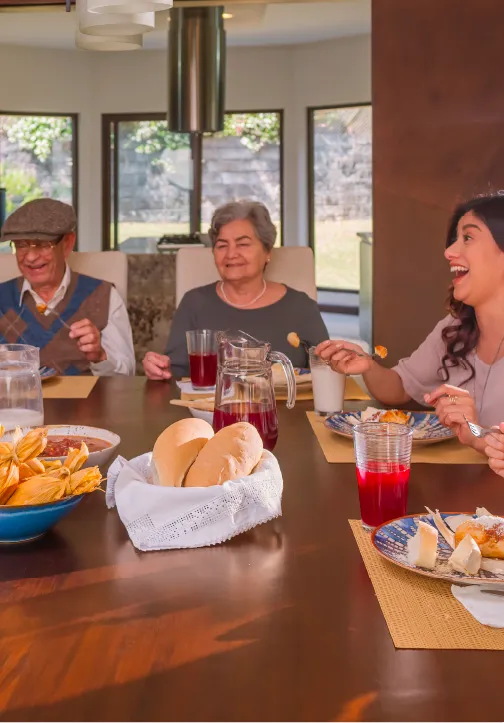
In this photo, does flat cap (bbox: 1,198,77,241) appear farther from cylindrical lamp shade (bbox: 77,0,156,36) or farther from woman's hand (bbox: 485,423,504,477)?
woman's hand (bbox: 485,423,504,477)

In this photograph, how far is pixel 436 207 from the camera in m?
3.26

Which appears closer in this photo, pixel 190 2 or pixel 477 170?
pixel 477 170

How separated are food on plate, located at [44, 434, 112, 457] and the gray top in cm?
132

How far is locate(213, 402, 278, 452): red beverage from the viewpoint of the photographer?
5.15 ft

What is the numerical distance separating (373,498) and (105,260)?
6.79ft

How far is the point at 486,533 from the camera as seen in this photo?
117cm

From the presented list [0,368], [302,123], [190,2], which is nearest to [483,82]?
[190,2]

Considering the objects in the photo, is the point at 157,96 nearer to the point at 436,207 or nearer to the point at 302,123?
the point at 302,123

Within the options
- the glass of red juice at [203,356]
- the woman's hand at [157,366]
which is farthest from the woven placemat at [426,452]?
the woman's hand at [157,366]

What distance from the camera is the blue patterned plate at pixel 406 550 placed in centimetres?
107

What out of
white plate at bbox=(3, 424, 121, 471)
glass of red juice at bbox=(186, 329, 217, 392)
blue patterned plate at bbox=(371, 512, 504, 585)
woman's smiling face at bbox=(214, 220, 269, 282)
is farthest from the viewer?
woman's smiling face at bbox=(214, 220, 269, 282)

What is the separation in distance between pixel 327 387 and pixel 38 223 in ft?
4.28

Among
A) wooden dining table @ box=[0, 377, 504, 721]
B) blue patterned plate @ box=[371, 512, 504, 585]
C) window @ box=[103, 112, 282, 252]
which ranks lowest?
wooden dining table @ box=[0, 377, 504, 721]

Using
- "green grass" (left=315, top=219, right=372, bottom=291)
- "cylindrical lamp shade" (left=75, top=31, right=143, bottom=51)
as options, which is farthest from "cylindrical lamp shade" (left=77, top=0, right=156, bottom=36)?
"green grass" (left=315, top=219, right=372, bottom=291)
